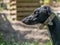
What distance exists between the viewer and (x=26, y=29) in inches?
427

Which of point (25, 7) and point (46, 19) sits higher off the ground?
point (46, 19)

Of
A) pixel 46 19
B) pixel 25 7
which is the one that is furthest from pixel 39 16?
pixel 25 7

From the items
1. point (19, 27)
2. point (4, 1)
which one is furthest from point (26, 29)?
point (4, 1)

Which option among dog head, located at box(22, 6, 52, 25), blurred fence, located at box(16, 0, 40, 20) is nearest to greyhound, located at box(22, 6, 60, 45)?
dog head, located at box(22, 6, 52, 25)

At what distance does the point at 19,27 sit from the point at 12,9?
2.60 metres

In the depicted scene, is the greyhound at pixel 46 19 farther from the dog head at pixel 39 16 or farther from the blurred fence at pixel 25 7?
the blurred fence at pixel 25 7

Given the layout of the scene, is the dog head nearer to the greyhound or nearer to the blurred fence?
the greyhound

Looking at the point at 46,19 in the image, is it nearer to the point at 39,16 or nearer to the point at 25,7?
the point at 39,16

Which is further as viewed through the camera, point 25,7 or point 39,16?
point 25,7

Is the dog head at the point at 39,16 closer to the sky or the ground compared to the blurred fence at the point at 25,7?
closer to the sky

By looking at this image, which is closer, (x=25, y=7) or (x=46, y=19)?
(x=46, y=19)

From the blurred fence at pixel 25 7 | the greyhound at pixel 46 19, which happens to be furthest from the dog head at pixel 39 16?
the blurred fence at pixel 25 7

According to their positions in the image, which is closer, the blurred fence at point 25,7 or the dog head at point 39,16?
the dog head at point 39,16

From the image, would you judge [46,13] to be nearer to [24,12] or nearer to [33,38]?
[33,38]
